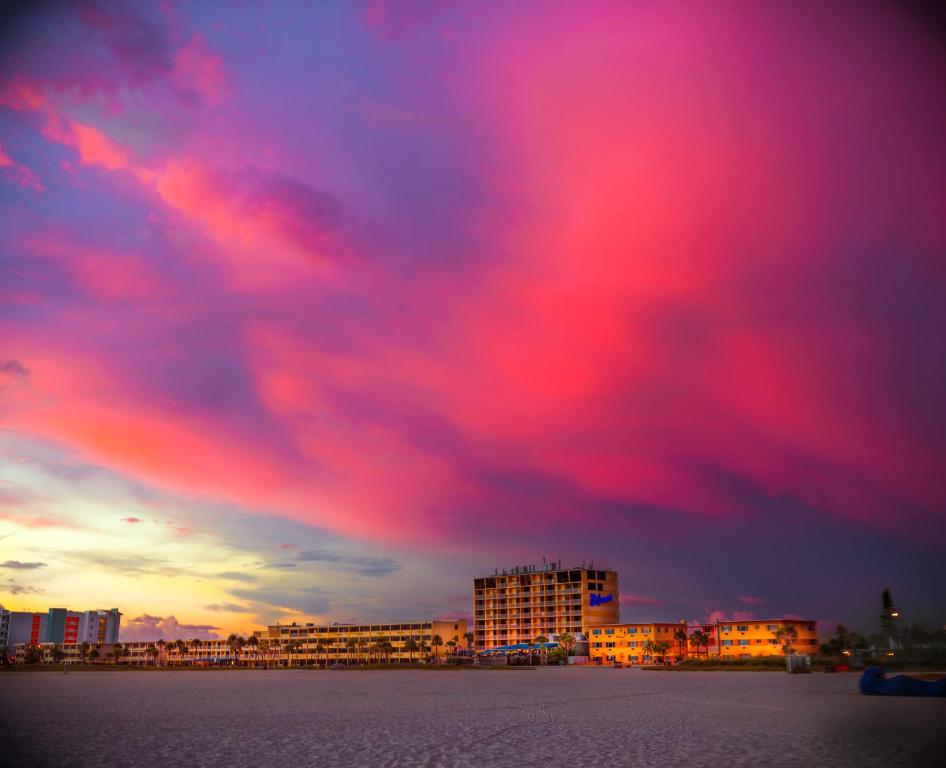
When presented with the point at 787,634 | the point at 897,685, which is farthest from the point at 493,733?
the point at 787,634

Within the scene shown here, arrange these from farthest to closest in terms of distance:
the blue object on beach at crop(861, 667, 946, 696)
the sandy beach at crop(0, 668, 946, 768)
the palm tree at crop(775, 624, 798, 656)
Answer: the palm tree at crop(775, 624, 798, 656) < the blue object on beach at crop(861, 667, 946, 696) < the sandy beach at crop(0, 668, 946, 768)

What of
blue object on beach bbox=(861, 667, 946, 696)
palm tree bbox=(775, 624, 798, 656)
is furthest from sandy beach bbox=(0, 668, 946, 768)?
palm tree bbox=(775, 624, 798, 656)

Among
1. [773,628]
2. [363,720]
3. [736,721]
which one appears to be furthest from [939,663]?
[773,628]

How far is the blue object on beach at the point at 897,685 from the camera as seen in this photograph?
49125mm

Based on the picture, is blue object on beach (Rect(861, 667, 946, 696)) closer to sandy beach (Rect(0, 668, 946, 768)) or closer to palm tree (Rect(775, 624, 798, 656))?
sandy beach (Rect(0, 668, 946, 768))

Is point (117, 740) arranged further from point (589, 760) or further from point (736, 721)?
point (736, 721)

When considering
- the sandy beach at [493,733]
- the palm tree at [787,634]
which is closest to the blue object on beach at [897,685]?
the sandy beach at [493,733]

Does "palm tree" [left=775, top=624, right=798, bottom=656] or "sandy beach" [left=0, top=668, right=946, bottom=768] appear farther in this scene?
"palm tree" [left=775, top=624, right=798, bottom=656]

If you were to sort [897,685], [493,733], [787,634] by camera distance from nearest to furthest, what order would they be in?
[493,733]
[897,685]
[787,634]

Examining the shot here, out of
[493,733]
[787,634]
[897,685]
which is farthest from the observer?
[787,634]

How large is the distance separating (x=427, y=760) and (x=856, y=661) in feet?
302

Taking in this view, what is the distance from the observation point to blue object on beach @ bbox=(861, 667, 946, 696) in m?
49.1

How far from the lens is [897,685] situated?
51.7 meters

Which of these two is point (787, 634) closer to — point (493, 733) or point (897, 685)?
point (897, 685)
